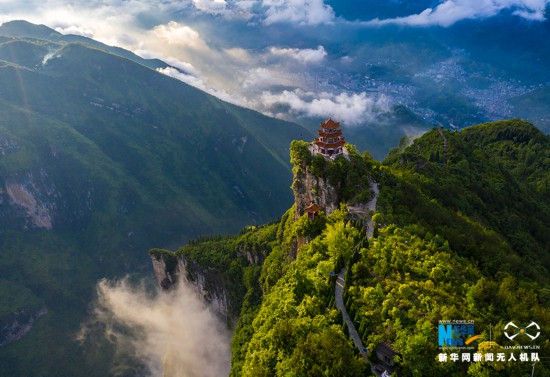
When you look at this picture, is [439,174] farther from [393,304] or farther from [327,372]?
[327,372]

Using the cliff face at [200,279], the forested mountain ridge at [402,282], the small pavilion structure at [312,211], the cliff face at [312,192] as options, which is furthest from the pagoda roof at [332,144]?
the cliff face at [200,279]

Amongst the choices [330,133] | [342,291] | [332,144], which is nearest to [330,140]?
[332,144]

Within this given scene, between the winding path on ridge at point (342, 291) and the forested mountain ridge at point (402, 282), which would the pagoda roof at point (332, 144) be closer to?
the forested mountain ridge at point (402, 282)

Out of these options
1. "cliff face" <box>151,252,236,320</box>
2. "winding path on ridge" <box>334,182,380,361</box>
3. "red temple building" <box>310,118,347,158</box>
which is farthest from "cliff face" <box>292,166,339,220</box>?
"cliff face" <box>151,252,236,320</box>

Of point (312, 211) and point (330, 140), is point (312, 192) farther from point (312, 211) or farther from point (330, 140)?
point (330, 140)

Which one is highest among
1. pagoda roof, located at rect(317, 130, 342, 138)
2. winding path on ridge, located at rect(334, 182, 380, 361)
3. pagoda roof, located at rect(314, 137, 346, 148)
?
pagoda roof, located at rect(317, 130, 342, 138)

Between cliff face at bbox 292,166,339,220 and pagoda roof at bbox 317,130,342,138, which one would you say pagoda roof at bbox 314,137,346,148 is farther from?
cliff face at bbox 292,166,339,220
